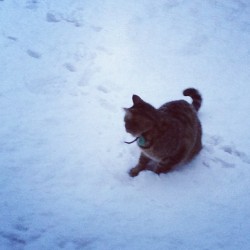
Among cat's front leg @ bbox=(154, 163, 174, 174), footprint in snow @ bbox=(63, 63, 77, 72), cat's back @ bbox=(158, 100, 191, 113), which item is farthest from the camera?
footprint in snow @ bbox=(63, 63, 77, 72)

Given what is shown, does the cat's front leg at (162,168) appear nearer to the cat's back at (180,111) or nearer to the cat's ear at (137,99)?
the cat's back at (180,111)

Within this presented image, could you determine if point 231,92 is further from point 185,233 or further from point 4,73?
point 4,73

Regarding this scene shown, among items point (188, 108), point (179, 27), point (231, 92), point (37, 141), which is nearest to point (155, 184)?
point (188, 108)

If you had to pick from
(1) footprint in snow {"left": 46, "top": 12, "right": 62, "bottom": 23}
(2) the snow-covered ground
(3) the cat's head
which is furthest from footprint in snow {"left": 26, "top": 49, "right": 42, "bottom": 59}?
(3) the cat's head

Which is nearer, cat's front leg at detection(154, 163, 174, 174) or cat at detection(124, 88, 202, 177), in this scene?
cat at detection(124, 88, 202, 177)

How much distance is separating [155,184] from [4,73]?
278cm

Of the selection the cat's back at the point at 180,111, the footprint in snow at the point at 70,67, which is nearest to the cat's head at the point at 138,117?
the cat's back at the point at 180,111

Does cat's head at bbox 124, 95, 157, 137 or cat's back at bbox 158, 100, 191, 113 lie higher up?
cat's head at bbox 124, 95, 157, 137

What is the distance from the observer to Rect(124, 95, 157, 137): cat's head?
9.27 feet

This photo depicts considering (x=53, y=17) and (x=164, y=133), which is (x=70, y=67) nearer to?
(x=53, y=17)

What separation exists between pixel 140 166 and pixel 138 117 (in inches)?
33.4

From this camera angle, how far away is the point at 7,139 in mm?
3561

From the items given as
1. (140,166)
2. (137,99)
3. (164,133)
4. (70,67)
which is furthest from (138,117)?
(70,67)

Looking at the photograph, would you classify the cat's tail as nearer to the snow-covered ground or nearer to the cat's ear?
the snow-covered ground
